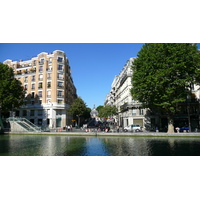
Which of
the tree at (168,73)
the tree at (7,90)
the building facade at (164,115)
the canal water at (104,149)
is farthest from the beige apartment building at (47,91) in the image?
the canal water at (104,149)

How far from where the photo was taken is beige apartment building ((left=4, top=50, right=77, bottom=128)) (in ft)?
159

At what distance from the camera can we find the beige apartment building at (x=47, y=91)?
48.4m

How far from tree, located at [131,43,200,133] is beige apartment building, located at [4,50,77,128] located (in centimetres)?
2861

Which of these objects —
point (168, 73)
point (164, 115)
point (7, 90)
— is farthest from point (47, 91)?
point (168, 73)

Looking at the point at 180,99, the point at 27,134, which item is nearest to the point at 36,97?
the point at 27,134

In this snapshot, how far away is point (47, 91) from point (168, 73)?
36478 mm

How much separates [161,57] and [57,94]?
3286cm

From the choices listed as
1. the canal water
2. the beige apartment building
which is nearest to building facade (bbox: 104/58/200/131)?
the beige apartment building

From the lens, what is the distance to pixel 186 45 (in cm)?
2770

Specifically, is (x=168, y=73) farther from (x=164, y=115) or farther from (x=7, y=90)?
(x=7, y=90)

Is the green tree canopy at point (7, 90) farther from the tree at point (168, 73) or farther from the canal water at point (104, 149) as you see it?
the tree at point (168, 73)

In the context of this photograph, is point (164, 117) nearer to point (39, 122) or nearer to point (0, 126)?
point (39, 122)

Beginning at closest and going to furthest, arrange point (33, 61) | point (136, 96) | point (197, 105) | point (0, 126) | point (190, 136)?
point (190, 136), point (136, 96), point (0, 126), point (197, 105), point (33, 61)

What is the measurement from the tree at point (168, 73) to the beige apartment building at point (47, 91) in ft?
93.9
